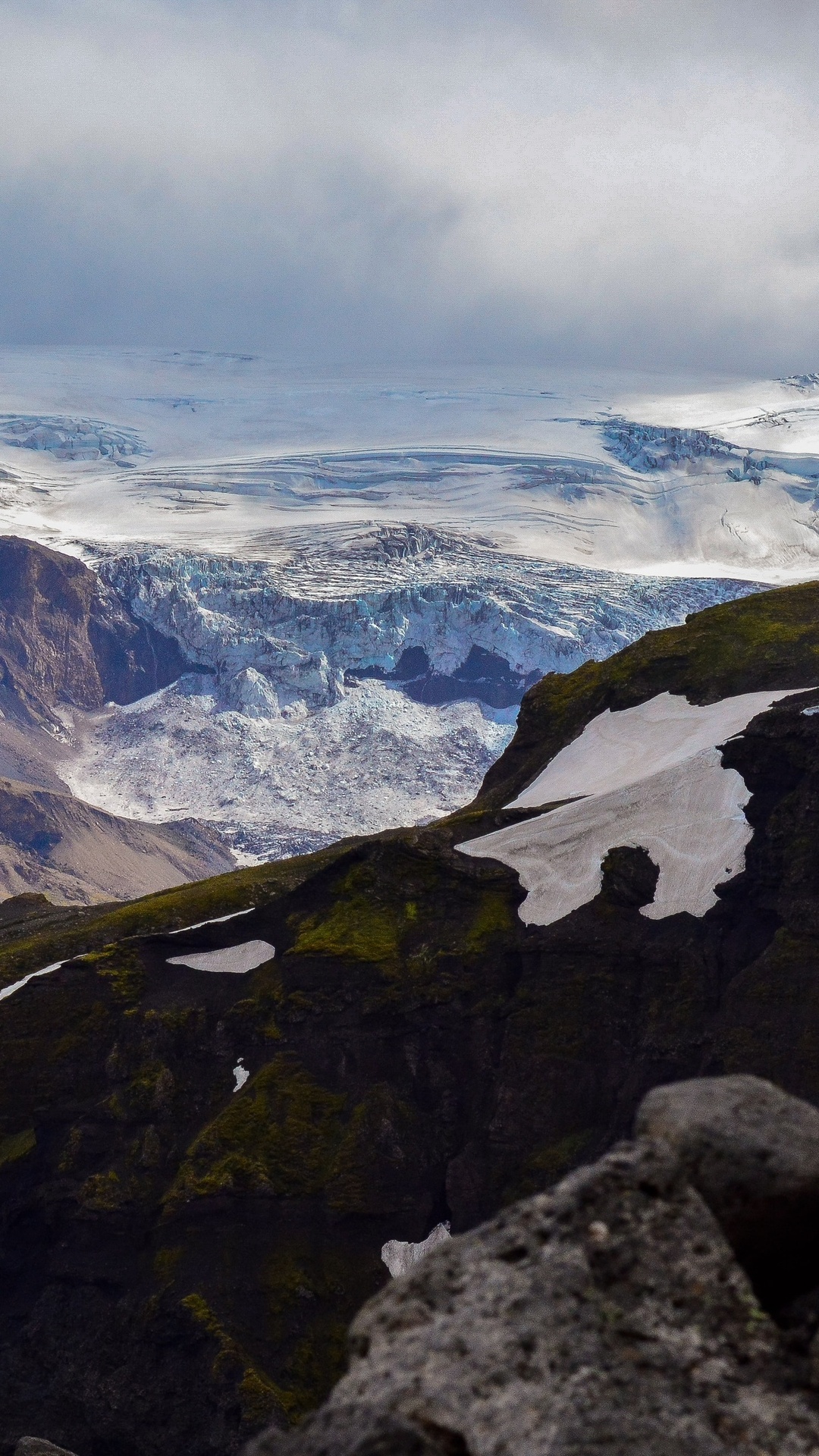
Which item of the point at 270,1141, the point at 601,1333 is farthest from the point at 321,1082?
the point at 601,1333

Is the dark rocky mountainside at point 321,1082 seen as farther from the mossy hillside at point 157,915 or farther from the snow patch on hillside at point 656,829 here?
the mossy hillside at point 157,915

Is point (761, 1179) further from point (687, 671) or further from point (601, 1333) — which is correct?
point (687, 671)

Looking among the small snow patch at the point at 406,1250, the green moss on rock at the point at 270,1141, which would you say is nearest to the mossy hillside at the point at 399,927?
the green moss on rock at the point at 270,1141

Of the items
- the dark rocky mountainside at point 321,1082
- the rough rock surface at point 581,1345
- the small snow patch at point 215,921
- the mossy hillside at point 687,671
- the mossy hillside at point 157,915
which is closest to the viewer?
the rough rock surface at point 581,1345

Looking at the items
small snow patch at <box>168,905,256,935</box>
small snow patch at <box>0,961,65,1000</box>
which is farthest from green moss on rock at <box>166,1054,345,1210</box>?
small snow patch at <box>0,961,65,1000</box>

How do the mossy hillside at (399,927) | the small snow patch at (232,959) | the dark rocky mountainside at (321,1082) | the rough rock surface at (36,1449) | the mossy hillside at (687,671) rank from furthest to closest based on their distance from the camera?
the mossy hillside at (687,671) → the small snow patch at (232,959) → the mossy hillside at (399,927) → the dark rocky mountainside at (321,1082) → the rough rock surface at (36,1449)

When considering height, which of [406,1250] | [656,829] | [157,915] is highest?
[656,829]

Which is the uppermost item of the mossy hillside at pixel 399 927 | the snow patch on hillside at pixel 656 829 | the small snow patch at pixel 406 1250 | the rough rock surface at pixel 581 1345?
the rough rock surface at pixel 581 1345
